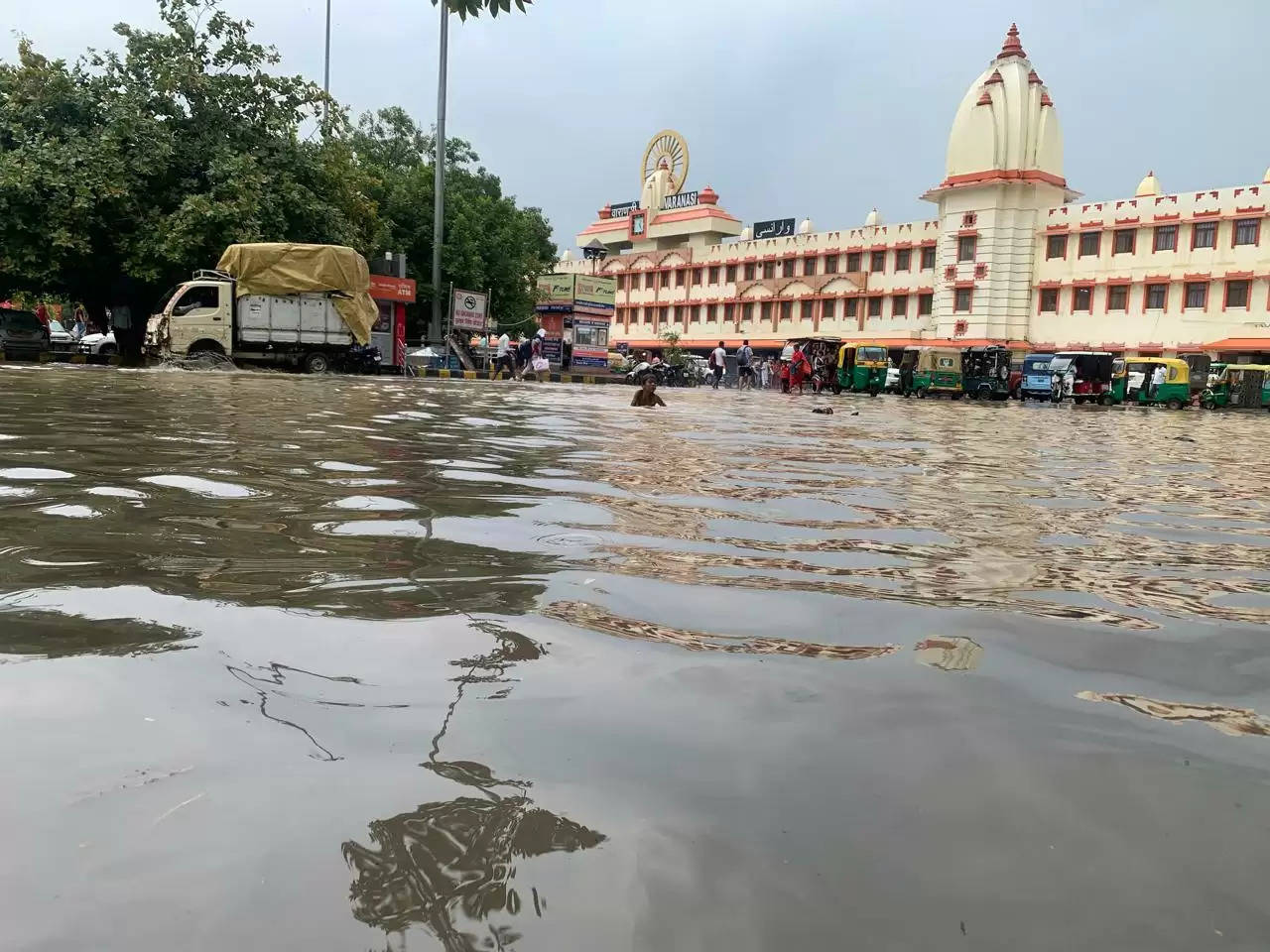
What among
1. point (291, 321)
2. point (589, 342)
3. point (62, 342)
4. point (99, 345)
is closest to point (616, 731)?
point (291, 321)

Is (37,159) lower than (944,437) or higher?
higher

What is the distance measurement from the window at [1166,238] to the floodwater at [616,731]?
36061 mm

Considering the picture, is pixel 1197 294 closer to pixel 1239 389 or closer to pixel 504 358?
pixel 1239 389

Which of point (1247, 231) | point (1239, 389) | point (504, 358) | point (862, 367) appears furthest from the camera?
point (1247, 231)

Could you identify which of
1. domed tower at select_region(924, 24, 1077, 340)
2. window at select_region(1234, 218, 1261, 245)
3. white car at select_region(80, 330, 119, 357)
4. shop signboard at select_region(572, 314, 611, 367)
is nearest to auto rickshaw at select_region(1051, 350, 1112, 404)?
window at select_region(1234, 218, 1261, 245)

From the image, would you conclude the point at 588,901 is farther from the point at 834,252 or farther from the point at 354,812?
the point at 834,252

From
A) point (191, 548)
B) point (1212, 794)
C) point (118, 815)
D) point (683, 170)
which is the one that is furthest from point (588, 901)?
point (683, 170)

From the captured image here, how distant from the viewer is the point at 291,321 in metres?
20.3

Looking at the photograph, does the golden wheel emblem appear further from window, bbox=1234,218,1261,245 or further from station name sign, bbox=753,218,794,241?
window, bbox=1234,218,1261,245

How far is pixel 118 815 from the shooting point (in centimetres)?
125

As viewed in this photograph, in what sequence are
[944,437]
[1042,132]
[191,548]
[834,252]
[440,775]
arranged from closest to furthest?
[440,775], [191,548], [944,437], [1042,132], [834,252]

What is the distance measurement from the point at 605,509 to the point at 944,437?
6.64m

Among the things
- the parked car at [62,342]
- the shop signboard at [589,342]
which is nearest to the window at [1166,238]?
the shop signboard at [589,342]

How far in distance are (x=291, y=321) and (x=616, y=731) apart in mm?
20363
